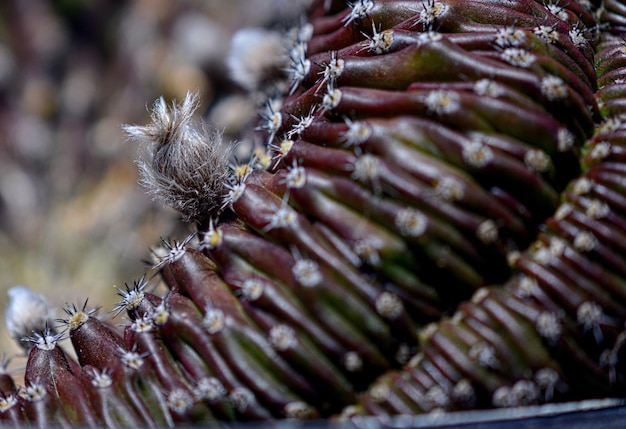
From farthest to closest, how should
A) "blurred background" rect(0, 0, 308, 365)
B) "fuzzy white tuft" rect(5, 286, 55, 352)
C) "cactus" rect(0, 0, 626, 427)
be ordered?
"blurred background" rect(0, 0, 308, 365)
"fuzzy white tuft" rect(5, 286, 55, 352)
"cactus" rect(0, 0, 626, 427)

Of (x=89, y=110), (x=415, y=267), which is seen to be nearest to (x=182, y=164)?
(x=415, y=267)

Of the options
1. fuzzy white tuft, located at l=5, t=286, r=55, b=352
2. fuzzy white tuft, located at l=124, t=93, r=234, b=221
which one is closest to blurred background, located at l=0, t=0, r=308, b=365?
fuzzy white tuft, located at l=5, t=286, r=55, b=352

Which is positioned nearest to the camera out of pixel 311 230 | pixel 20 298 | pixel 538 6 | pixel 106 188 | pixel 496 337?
pixel 496 337

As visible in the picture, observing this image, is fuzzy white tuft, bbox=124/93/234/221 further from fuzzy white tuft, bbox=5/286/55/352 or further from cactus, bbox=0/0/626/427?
fuzzy white tuft, bbox=5/286/55/352

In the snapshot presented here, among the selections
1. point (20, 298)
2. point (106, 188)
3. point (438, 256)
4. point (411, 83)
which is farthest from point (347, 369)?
point (106, 188)

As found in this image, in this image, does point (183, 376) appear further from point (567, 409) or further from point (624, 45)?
point (624, 45)

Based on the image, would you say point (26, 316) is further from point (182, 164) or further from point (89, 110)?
point (89, 110)
